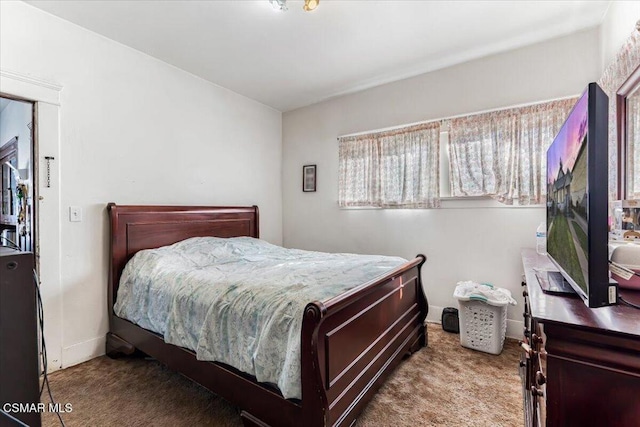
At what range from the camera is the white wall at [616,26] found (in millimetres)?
1767

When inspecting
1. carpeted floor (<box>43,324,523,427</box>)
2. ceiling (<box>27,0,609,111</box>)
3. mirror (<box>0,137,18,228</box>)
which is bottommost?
carpeted floor (<box>43,324,523,427</box>)

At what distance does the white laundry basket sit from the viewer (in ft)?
7.91

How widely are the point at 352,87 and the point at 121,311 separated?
11.0 ft

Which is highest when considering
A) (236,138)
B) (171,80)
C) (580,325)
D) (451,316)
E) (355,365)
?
(171,80)

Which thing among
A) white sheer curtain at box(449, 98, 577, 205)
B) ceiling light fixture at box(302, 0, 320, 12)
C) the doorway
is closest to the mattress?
the doorway

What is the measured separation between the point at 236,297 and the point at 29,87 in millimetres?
2213

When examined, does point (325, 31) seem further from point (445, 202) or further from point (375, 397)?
point (375, 397)

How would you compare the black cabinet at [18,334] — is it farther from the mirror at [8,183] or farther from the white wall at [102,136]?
the mirror at [8,183]

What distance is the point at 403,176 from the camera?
3.32 m

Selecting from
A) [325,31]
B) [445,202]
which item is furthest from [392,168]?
[325,31]

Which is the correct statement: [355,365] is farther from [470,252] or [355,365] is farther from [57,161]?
[57,161]

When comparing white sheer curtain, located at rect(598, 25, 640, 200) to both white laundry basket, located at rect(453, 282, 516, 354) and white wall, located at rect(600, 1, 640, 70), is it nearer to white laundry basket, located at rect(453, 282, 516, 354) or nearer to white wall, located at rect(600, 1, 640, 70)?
white wall, located at rect(600, 1, 640, 70)

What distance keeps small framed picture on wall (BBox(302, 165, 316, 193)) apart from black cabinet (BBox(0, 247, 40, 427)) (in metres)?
3.34

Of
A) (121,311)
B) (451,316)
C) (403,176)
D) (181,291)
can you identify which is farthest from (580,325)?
(121,311)
